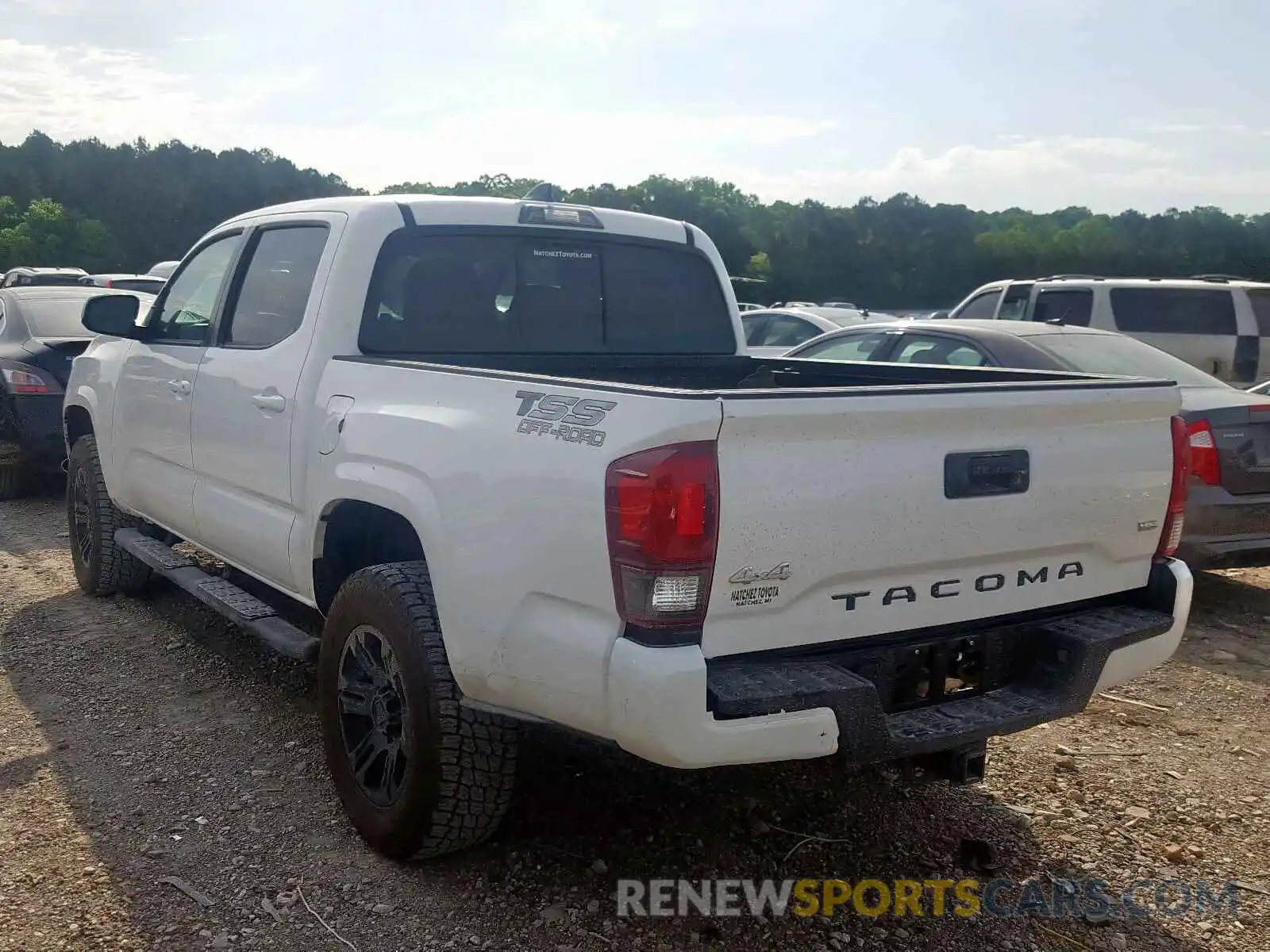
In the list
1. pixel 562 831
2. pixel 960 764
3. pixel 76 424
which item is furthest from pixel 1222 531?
pixel 76 424

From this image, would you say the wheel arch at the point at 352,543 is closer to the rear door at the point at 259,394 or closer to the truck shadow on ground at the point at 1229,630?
the rear door at the point at 259,394

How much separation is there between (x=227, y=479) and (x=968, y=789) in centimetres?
300

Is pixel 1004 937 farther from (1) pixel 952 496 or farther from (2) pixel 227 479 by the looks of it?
(2) pixel 227 479

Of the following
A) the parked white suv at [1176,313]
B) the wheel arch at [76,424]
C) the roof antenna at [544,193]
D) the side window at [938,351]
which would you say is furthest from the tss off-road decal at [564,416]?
the parked white suv at [1176,313]

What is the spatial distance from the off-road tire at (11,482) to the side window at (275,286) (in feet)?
17.9

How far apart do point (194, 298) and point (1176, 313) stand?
9.28 m

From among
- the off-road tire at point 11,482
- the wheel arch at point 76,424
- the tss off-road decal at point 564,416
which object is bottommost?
the off-road tire at point 11,482

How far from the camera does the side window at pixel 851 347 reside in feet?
24.3

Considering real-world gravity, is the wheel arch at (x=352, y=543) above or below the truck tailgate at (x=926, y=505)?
below

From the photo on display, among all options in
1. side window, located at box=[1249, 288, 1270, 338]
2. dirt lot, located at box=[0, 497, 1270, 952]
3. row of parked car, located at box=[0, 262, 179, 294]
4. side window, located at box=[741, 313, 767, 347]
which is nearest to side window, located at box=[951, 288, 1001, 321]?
side window, located at box=[741, 313, 767, 347]

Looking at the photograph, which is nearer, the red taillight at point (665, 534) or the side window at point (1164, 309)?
the red taillight at point (665, 534)

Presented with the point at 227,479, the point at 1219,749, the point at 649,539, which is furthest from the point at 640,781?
Answer: the point at 1219,749

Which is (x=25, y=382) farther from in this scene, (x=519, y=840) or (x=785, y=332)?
(x=785, y=332)

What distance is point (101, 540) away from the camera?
5867mm
